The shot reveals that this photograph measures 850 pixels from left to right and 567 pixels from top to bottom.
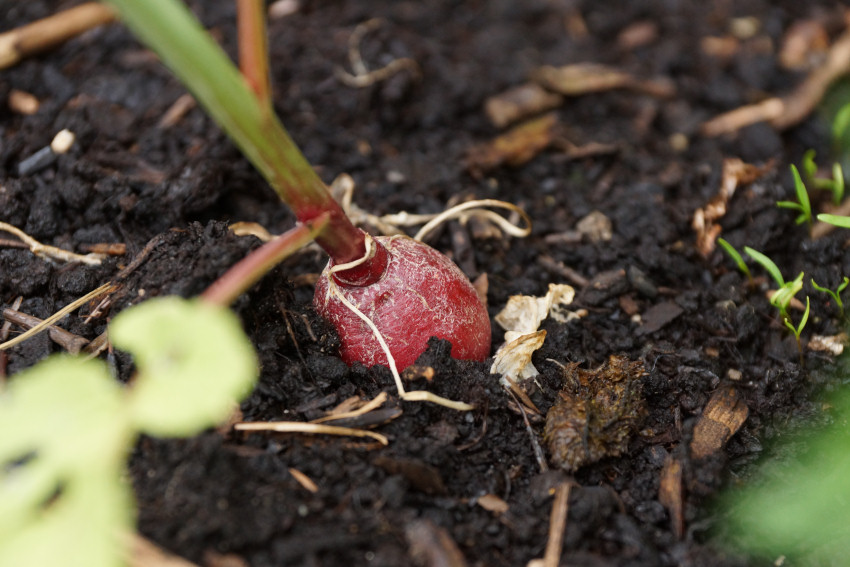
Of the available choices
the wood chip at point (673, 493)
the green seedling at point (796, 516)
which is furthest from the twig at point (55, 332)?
the green seedling at point (796, 516)

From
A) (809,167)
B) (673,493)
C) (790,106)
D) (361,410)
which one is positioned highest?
(361,410)

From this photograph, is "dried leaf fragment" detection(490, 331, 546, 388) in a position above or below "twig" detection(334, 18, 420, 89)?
below

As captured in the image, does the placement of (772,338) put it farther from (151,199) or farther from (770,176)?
(151,199)

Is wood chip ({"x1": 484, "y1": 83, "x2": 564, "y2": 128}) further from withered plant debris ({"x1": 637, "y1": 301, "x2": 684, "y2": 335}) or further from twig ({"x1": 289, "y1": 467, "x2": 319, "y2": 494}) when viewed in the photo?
twig ({"x1": 289, "y1": 467, "x2": 319, "y2": 494})

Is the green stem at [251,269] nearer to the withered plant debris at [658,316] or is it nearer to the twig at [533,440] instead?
the twig at [533,440]

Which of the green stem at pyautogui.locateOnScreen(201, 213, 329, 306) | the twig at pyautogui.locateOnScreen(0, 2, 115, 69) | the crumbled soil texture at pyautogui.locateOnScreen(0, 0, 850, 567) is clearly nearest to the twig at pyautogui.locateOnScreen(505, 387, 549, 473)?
the crumbled soil texture at pyautogui.locateOnScreen(0, 0, 850, 567)

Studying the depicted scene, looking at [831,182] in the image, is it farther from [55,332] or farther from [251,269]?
[55,332]

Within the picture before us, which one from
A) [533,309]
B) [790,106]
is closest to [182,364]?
[533,309]
